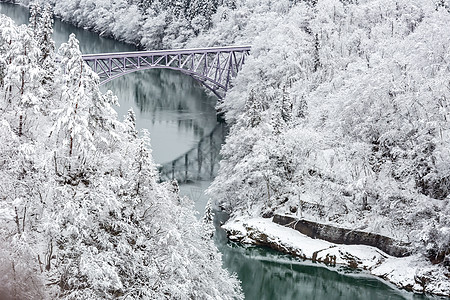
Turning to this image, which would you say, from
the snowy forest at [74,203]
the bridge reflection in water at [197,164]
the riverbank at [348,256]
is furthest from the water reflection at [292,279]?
the snowy forest at [74,203]

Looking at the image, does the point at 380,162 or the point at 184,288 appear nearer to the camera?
the point at 184,288

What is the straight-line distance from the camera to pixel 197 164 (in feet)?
153

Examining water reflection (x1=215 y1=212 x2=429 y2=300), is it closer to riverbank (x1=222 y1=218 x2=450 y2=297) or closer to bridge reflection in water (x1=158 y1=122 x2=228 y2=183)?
riverbank (x1=222 y1=218 x2=450 y2=297)

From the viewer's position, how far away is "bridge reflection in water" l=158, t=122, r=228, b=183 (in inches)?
1736

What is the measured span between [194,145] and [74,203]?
117 ft

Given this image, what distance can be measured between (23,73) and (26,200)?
143 inches

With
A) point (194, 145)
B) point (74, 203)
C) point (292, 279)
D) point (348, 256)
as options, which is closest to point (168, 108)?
point (194, 145)

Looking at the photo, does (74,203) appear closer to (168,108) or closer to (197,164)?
(197,164)

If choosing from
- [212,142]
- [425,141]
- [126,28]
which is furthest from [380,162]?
[126,28]

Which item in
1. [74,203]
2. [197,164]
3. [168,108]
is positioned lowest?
[197,164]

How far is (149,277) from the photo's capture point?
669 inches

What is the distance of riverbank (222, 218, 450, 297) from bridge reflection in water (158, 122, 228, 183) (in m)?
9.02

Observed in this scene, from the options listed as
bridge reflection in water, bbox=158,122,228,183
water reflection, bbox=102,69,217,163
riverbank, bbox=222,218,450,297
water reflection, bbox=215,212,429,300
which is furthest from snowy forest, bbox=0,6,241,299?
water reflection, bbox=102,69,217,163

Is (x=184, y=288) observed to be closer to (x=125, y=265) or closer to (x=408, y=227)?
(x=125, y=265)
